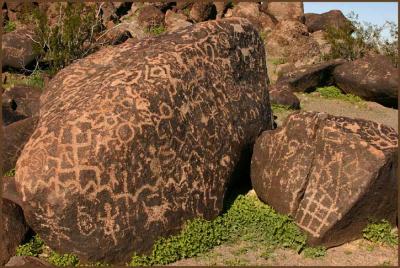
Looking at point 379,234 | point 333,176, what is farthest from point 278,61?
point 379,234

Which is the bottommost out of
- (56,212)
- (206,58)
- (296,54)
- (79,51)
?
(296,54)

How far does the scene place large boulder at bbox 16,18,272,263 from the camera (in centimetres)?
623

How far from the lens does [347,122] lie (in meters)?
7.32

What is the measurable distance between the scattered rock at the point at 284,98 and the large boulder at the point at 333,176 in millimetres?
6310

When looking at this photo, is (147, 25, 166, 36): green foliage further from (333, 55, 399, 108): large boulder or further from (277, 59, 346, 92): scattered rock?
(333, 55, 399, 108): large boulder

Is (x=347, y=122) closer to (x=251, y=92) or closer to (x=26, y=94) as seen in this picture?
(x=251, y=92)

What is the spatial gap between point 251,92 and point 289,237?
259 cm

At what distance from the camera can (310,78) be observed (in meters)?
16.0

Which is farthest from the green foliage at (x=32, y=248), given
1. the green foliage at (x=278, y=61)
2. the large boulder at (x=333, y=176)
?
the green foliage at (x=278, y=61)

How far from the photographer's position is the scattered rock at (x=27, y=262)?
6059mm

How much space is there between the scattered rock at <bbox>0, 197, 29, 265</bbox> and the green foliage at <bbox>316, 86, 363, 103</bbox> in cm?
1110

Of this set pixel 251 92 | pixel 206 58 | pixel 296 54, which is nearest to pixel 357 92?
pixel 296 54

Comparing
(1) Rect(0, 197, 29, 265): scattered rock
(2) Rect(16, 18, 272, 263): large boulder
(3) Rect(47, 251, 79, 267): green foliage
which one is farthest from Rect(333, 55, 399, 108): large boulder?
(1) Rect(0, 197, 29, 265): scattered rock

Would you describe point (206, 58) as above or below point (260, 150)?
above
